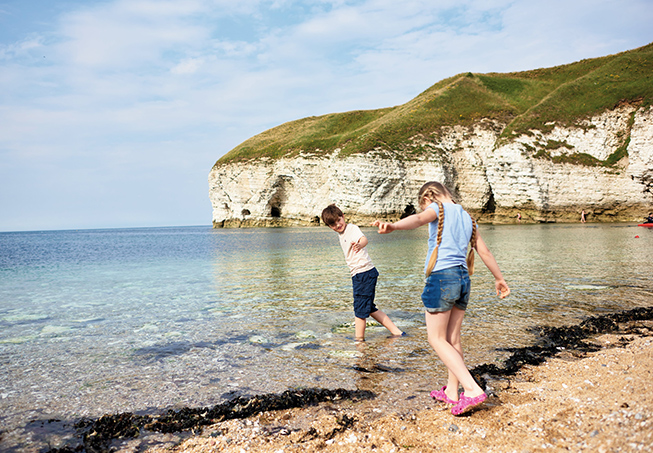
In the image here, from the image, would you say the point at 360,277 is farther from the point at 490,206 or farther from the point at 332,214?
the point at 490,206

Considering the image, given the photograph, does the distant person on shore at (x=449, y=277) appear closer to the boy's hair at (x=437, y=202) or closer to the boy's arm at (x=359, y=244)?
the boy's hair at (x=437, y=202)

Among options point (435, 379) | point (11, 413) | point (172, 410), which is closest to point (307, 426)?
point (172, 410)

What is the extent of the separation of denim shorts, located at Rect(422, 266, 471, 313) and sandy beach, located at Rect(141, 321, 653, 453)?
1.03 metres

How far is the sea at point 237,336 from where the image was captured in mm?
4543

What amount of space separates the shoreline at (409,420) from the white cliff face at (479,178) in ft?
164

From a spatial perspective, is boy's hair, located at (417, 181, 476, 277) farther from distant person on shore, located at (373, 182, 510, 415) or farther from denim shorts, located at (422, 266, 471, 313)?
denim shorts, located at (422, 266, 471, 313)

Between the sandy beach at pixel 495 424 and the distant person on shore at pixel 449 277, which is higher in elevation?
the distant person on shore at pixel 449 277

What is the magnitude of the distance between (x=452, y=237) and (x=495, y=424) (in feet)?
5.44

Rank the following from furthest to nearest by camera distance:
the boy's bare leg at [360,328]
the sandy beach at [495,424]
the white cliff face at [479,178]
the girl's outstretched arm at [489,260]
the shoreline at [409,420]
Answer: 1. the white cliff face at [479,178]
2. the boy's bare leg at [360,328]
3. the girl's outstretched arm at [489,260]
4. the shoreline at [409,420]
5. the sandy beach at [495,424]

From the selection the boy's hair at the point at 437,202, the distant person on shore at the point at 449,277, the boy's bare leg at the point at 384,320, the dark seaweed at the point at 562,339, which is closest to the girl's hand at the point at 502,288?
the distant person on shore at the point at 449,277

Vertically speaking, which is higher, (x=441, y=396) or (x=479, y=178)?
(x=479, y=178)

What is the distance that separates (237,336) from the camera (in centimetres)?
702

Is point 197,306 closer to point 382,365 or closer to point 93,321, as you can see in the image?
point 93,321

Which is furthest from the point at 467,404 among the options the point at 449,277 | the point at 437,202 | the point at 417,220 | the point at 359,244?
the point at 359,244
